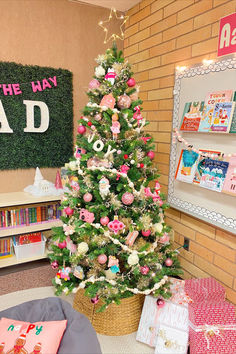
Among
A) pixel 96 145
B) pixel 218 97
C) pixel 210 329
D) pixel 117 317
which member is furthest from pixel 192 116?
pixel 117 317

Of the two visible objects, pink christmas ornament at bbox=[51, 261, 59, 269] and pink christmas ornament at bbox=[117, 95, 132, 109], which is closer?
pink christmas ornament at bbox=[117, 95, 132, 109]

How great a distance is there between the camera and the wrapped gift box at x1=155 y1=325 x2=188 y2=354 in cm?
156

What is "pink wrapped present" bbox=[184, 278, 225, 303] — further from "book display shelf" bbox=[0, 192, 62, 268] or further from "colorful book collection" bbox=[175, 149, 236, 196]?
"book display shelf" bbox=[0, 192, 62, 268]

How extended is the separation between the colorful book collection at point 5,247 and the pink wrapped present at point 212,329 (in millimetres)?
1779

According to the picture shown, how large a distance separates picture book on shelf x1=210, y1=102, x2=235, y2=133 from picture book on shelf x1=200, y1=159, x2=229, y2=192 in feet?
0.75

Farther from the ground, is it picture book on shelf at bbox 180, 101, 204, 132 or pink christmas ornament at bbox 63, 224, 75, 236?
picture book on shelf at bbox 180, 101, 204, 132

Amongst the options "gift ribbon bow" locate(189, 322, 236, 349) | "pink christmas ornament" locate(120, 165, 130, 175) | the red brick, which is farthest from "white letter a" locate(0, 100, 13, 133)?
"gift ribbon bow" locate(189, 322, 236, 349)

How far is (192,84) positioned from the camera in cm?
207

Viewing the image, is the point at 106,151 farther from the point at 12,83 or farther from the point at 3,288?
the point at 3,288

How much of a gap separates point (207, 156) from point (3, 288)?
80.1 inches

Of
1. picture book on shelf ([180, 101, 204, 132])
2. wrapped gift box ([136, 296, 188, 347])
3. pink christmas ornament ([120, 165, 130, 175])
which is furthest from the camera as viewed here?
picture book on shelf ([180, 101, 204, 132])

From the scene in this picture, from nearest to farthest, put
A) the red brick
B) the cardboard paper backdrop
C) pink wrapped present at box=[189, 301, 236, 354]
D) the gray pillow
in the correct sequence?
the gray pillow, pink wrapped present at box=[189, 301, 236, 354], the red brick, the cardboard paper backdrop

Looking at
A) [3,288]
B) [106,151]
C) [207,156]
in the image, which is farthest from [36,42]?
[3,288]

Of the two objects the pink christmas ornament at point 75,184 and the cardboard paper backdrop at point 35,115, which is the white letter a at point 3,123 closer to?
Answer: the cardboard paper backdrop at point 35,115
